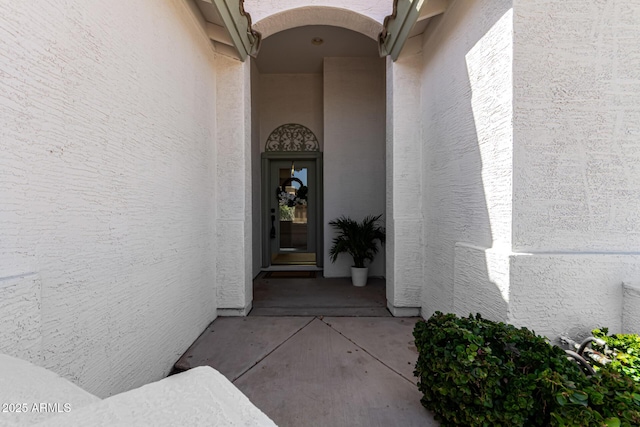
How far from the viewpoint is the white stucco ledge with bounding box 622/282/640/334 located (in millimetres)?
1521

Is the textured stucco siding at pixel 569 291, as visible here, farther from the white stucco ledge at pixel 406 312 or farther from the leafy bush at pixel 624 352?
the white stucco ledge at pixel 406 312

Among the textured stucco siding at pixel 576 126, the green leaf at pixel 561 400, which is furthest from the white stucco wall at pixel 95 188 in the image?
the textured stucco siding at pixel 576 126

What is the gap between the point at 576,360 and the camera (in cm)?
144

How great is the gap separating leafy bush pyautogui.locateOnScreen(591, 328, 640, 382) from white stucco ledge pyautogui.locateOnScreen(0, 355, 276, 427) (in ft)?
5.14

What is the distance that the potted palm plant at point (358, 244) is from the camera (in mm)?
4531

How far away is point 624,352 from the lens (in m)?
1.34

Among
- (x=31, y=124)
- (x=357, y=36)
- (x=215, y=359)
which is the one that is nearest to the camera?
(x=31, y=124)

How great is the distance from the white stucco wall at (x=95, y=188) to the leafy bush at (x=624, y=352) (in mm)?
2290

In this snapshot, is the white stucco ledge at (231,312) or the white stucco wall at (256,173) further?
the white stucco wall at (256,173)

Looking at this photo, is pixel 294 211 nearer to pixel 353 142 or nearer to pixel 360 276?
pixel 353 142

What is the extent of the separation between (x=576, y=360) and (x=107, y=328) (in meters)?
2.35

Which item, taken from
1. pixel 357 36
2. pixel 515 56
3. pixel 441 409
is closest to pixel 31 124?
pixel 441 409

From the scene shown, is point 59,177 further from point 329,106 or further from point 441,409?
point 329,106

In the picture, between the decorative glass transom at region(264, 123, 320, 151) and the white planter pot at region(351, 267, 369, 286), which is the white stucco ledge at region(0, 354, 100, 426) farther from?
the decorative glass transom at region(264, 123, 320, 151)
